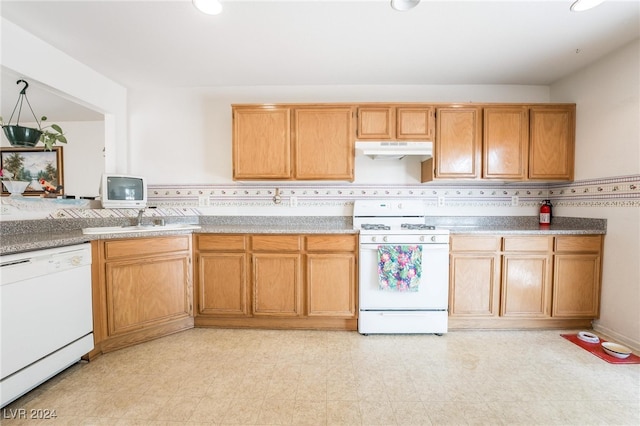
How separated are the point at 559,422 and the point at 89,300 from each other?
9.92 feet

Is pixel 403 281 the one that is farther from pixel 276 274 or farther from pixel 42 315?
pixel 42 315

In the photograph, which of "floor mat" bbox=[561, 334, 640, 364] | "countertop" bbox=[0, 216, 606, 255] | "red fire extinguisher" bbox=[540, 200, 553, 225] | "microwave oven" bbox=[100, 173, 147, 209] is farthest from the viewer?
"red fire extinguisher" bbox=[540, 200, 553, 225]

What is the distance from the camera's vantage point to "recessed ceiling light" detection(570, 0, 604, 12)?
1.75m

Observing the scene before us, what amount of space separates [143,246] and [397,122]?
2524mm

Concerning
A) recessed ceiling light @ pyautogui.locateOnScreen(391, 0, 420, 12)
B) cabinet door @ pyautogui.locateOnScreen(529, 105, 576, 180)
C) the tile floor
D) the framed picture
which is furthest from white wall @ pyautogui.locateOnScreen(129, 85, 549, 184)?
the framed picture

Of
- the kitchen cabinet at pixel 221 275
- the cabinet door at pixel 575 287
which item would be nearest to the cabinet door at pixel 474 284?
the cabinet door at pixel 575 287

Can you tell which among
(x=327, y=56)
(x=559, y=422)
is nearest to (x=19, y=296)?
(x=327, y=56)

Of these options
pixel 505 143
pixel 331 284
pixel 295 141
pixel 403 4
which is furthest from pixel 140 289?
pixel 505 143

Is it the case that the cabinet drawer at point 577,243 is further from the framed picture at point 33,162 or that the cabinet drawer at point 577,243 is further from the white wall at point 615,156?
the framed picture at point 33,162

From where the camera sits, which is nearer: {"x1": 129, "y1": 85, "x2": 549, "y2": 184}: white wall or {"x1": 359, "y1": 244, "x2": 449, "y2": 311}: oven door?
Answer: {"x1": 359, "y1": 244, "x2": 449, "y2": 311}: oven door

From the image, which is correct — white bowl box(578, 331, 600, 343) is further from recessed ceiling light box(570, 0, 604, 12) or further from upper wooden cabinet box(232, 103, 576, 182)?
recessed ceiling light box(570, 0, 604, 12)

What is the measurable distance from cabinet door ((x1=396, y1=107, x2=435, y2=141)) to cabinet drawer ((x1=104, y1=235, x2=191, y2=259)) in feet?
7.50

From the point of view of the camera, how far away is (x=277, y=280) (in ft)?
8.37

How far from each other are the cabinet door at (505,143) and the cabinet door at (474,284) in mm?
852
